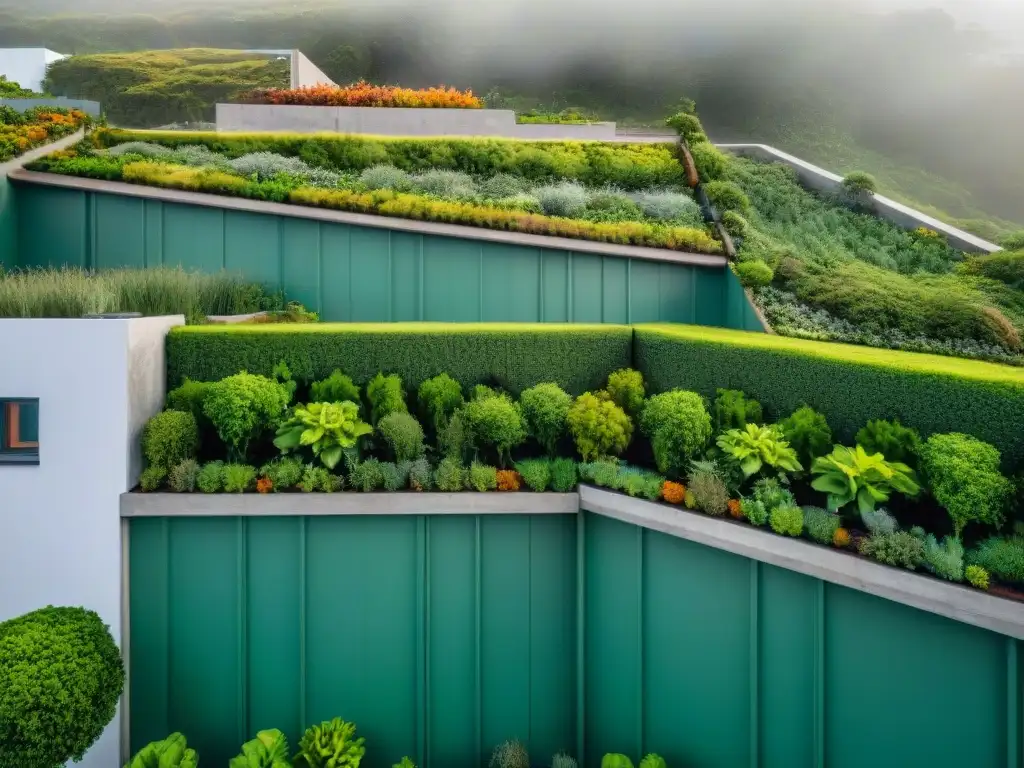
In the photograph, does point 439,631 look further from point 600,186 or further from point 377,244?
point 600,186

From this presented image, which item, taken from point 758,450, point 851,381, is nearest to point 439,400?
point 758,450

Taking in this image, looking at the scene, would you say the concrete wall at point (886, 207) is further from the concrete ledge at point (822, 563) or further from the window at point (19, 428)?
the window at point (19, 428)

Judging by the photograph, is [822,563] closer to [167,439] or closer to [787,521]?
[787,521]

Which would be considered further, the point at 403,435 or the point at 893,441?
the point at 403,435

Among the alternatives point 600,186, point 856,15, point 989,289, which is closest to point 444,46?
point 856,15

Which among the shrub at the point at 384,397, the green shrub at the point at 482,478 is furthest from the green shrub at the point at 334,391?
the green shrub at the point at 482,478

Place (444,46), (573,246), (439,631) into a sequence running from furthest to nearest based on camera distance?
(444,46) < (573,246) < (439,631)

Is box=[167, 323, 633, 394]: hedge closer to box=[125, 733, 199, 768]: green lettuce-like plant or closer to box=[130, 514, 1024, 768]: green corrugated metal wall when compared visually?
box=[130, 514, 1024, 768]: green corrugated metal wall
